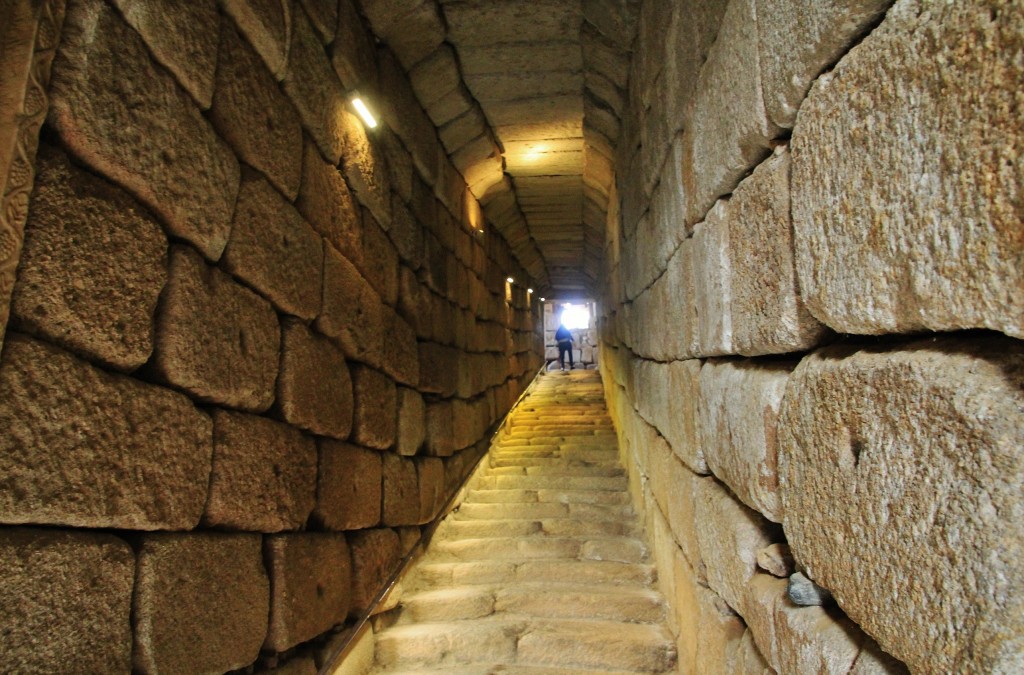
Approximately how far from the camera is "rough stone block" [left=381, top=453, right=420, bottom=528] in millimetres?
3211

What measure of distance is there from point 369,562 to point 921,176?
2773 millimetres

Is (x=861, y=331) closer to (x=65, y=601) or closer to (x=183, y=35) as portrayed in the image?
(x=65, y=601)

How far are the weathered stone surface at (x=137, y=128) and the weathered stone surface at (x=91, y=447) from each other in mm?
449

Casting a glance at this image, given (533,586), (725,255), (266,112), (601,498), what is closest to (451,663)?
(533,586)

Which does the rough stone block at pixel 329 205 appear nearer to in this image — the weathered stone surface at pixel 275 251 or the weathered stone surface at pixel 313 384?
the weathered stone surface at pixel 275 251

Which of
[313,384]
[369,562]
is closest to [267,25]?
[313,384]

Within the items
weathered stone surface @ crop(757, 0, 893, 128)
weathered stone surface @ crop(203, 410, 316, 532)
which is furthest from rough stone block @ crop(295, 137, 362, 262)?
weathered stone surface @ crop(757, 0, 893, 128)

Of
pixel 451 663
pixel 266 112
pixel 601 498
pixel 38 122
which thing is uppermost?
pixel 266 112

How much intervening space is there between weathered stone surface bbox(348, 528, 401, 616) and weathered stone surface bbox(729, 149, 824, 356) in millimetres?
2014

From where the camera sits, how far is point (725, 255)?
1.70 meters

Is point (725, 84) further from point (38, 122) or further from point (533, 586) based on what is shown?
point (533, 586)

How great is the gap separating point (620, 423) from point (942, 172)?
17.3 feet

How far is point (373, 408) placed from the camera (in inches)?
120

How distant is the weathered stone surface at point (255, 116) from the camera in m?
1.87
